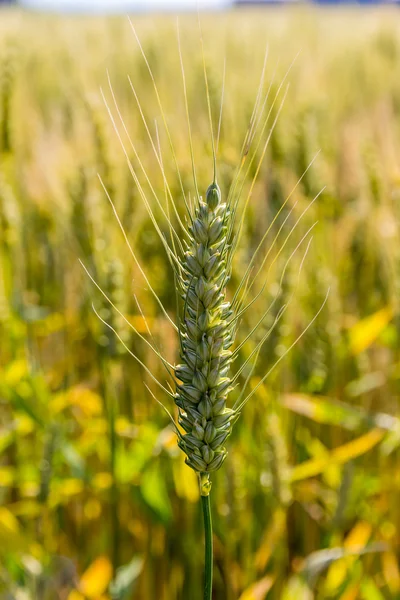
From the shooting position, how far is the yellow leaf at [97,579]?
101 centimetres

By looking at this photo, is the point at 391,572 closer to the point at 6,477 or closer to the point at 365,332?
the point at 365,332

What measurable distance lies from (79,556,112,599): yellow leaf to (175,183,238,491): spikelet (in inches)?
25.6

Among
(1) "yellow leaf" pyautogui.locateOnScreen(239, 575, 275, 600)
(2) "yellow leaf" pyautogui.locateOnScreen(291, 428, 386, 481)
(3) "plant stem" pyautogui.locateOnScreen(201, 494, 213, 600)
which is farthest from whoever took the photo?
(2) "yellow leaf" pyautogui.locateOnScreen(291, 428, 386, 481)

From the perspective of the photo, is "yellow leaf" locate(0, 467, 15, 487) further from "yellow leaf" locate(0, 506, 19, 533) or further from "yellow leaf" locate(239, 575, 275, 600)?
"yellow leaf" locate(239, 575, 275, 600)

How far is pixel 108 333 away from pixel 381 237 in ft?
→ 2.07

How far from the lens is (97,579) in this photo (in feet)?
3.35

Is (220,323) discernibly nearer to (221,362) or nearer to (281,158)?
(221,362)

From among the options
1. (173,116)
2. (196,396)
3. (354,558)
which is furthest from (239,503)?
(173,116)

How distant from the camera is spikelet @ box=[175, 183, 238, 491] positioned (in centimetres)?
46

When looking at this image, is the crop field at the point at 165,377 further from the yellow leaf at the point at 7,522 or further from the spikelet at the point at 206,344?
the spikelet at the point at 206,344

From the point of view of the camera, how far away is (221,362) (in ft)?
1.56

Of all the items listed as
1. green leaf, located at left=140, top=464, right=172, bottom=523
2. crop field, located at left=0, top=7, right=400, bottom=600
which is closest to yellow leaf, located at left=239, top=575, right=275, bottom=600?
crop field, located at left=0, top=7, right=400, bottom=600

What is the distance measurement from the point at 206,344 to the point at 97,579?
71 centimetres

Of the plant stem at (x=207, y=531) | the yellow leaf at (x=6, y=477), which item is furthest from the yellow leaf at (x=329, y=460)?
the plant stem at (x=207, y=531)
